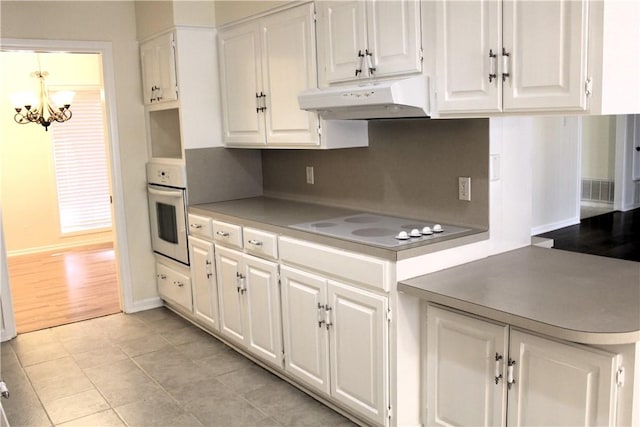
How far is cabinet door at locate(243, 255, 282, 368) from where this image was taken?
3.23 metres

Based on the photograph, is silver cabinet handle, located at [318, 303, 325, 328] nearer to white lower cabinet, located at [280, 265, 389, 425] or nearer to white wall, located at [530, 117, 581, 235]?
white lower cabinet, located at [280, 265, 389, 425]

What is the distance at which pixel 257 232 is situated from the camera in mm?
3314

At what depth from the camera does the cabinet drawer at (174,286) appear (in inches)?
168

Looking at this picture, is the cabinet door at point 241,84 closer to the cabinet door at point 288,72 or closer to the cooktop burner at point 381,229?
the cabinet door at point 288,72

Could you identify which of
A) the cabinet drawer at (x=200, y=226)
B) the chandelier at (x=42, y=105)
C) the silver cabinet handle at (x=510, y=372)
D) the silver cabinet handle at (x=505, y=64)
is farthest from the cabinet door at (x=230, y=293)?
the chandelier at (x=42, y=105)

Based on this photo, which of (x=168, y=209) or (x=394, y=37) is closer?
(x=394, y=37)

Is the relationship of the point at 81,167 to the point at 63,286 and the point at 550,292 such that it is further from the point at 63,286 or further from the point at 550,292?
the point at 550,292

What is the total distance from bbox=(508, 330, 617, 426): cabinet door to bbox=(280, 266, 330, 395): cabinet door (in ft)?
3.27

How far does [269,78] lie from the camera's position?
11.7 feet

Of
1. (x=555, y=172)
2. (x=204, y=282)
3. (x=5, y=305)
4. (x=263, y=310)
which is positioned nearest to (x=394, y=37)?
(x=555, y=172)

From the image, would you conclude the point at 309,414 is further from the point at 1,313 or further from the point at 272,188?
the point at 1,313

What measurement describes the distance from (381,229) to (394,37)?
938 mm

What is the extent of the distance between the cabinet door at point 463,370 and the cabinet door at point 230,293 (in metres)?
1.42

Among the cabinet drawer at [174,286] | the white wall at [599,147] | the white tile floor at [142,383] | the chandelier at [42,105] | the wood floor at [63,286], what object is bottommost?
the white tile floor at [142,383]
